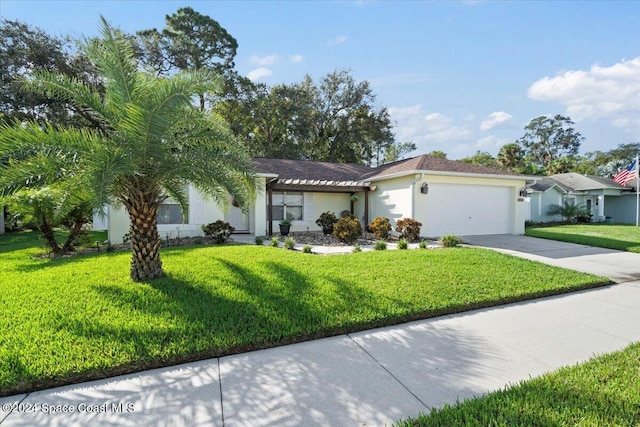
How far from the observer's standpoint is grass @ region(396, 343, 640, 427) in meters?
2.41

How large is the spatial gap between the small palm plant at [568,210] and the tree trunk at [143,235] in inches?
1105

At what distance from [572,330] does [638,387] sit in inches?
67.1

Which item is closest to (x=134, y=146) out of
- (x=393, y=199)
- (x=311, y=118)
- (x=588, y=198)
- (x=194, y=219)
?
(x=194, y=219)

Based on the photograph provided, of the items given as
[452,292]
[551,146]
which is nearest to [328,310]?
[452,292]

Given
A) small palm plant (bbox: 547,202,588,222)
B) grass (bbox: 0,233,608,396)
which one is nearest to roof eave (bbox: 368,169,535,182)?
grass (bbox: 0,233,608,396)

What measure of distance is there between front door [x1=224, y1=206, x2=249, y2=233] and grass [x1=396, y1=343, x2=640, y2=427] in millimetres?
13606

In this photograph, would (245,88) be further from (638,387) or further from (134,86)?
(638,387)

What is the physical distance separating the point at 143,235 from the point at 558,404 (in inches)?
262

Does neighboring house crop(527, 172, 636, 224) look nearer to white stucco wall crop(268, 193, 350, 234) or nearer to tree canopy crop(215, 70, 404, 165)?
tree canopy crop(215, 70, 404, 165)

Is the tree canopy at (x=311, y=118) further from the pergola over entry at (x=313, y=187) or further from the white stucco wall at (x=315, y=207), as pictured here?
the pergola over entry at (x=313, y=187)

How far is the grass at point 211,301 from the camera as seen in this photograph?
138 inches

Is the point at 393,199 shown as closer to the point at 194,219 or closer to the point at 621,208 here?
the point at 194,219

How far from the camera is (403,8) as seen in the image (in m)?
10.1

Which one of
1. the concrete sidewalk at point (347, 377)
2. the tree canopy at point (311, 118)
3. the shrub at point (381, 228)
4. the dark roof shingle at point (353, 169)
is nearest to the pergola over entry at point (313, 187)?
the dark roof shingle at point (353, 169)
